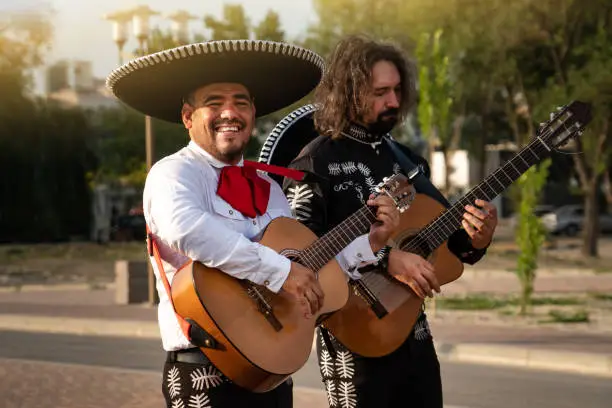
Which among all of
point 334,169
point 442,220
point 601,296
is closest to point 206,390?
point 334,169

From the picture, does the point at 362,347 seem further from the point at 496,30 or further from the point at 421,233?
the point at 496,30

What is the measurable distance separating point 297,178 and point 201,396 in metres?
0.93

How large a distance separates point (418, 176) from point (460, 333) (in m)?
9.21

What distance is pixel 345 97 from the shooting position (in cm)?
432

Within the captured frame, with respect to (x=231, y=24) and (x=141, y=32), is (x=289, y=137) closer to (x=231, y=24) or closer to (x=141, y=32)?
(x=141, y=32)

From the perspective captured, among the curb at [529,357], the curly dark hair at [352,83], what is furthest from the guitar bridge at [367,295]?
the curb at [529,357]

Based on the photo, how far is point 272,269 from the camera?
10.8ft

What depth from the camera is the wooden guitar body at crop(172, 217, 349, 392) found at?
3.25 m

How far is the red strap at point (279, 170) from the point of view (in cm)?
371

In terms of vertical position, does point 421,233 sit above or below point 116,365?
above

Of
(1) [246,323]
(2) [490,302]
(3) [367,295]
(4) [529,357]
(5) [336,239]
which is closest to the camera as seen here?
(1) [246,323]

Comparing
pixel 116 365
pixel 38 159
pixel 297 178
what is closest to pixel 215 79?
pixel 297 178

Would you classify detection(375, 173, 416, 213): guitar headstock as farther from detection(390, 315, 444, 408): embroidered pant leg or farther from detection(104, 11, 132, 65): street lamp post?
detection(104, 11, 132, 65): street lamp post

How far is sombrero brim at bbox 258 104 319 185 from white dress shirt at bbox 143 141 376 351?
815 millimetres
